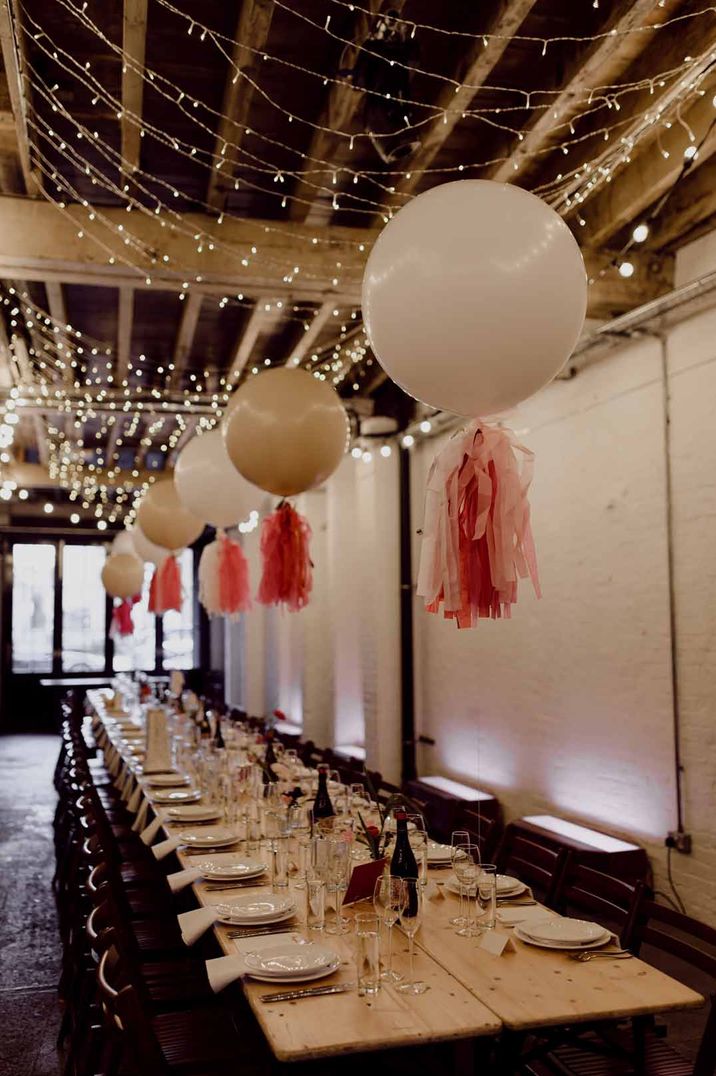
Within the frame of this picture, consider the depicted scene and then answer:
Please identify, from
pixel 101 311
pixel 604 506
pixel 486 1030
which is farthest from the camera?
pixel 101 311

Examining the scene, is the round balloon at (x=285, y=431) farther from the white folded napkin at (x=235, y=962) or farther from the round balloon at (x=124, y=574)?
Answer: the round balloon at (x=124, y=574)

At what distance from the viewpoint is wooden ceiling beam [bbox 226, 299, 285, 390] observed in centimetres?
605

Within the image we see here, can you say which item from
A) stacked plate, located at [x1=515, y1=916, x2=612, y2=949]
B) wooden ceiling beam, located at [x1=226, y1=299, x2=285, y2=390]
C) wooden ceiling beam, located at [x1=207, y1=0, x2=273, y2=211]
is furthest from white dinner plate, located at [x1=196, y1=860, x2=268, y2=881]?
wooden ceiling beam, located at [x1=226, y1=299, x2=285, y2=390]

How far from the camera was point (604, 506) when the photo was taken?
572 cm

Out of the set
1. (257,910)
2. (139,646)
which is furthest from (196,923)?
(139,646)

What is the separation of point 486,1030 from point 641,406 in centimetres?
393

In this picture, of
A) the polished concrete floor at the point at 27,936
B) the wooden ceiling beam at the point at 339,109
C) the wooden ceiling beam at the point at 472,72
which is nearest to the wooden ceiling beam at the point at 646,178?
the wooden ceiling beam at the point at 472,72

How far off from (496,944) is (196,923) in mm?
850

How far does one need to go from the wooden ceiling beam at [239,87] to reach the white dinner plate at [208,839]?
269cm

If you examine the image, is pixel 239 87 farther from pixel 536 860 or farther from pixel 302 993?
pixel 302 993

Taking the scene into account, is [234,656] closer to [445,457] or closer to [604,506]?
[604,506]

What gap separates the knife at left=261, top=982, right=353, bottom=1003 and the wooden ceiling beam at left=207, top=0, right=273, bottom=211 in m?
2.91

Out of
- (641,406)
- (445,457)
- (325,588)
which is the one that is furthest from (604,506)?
(325,588)

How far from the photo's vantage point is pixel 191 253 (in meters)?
4.97
